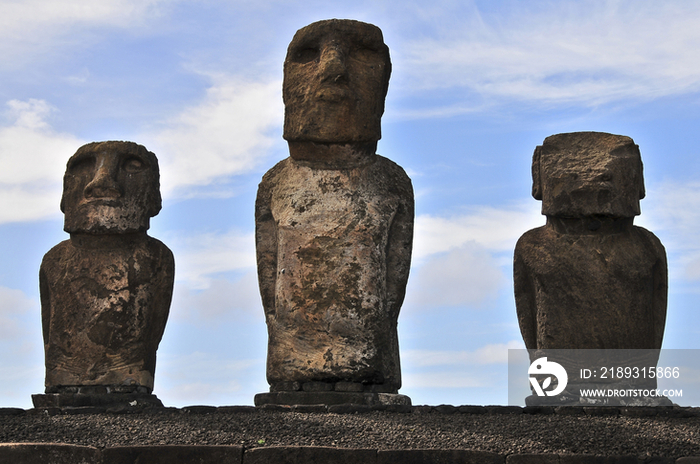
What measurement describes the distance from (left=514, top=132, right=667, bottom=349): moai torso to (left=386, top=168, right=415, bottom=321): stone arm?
1128mm

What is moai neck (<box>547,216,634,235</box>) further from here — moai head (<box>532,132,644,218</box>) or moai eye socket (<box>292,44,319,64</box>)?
moai eye socket (<box>292,44,319,64</box>)

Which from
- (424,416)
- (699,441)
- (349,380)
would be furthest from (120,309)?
(699,441)

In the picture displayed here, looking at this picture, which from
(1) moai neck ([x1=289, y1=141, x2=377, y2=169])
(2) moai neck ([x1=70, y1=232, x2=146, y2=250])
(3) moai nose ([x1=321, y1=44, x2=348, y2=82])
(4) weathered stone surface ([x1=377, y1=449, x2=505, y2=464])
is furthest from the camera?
(2) moai neck ([x1=70, y1=232, x2=146, y2=250])

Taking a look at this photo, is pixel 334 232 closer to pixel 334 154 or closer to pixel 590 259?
pixel 334 154

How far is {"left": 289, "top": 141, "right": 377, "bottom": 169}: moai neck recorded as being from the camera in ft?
33.6

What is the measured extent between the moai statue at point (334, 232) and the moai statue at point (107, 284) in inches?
50.8

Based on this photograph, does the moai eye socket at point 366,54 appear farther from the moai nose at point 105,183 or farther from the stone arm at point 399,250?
the moai nose at point 105,183

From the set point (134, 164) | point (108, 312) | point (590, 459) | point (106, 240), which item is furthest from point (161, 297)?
point (590, 459)

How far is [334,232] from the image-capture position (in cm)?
994

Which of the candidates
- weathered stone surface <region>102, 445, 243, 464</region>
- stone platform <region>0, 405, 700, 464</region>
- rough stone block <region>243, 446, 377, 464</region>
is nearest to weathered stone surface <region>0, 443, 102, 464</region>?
stone platform <region>0, 405, 700, 464</region>

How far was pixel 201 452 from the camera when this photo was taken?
8133 mm

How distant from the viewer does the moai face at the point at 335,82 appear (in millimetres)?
10141

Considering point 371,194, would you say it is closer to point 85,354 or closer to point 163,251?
point 163,251

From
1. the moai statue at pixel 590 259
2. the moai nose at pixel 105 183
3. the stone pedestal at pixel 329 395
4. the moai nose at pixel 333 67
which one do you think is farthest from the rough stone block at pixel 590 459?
the moai nose at pixel 105 183
